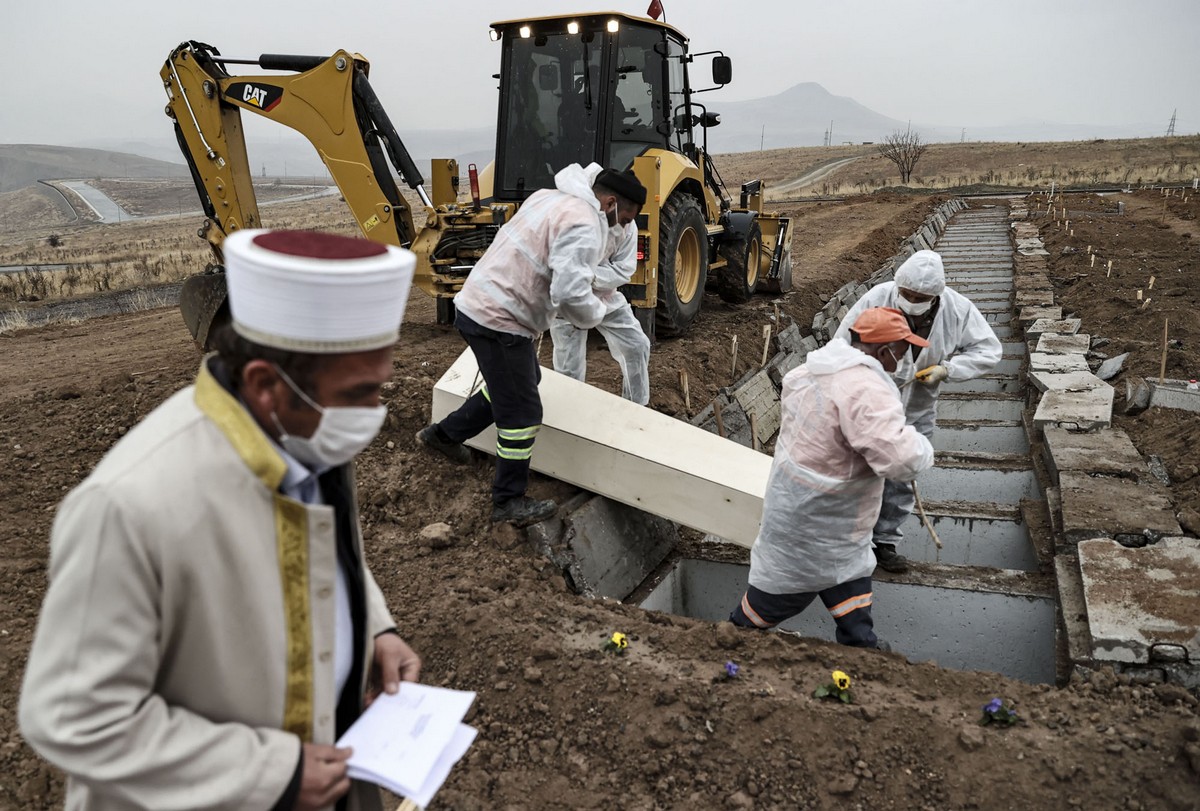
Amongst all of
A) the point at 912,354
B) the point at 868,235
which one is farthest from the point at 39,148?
the point at 912,354

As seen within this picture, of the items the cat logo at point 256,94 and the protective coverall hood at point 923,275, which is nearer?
the protective coverall hood at point 923,275

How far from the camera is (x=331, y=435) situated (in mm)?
1362

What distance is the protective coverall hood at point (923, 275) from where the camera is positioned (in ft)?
14.1

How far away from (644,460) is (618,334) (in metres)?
1.26

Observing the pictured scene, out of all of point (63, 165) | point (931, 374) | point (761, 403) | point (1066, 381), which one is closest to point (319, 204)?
point (761, 403)

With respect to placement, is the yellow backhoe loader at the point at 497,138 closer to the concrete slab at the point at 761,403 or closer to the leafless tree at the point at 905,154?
the concrete slab at the point at 761,403

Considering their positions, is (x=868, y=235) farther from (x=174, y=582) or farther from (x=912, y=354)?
(x=174, y=582)

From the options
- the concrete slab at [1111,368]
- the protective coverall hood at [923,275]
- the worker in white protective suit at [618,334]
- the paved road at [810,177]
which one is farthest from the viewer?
the paved road at [810,177]

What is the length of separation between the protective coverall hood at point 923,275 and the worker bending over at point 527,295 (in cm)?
145

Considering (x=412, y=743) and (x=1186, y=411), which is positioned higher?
(x=412, y=743)

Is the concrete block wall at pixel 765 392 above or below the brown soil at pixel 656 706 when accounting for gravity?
above

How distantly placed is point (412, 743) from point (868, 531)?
2423 mm

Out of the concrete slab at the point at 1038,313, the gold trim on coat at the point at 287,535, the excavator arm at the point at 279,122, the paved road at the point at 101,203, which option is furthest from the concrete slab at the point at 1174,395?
the paved road at the point at 101,203

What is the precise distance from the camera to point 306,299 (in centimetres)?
124
